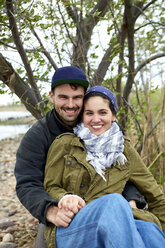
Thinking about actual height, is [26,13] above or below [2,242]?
above

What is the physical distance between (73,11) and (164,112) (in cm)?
161

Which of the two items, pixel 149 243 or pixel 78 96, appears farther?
pixel 78 96

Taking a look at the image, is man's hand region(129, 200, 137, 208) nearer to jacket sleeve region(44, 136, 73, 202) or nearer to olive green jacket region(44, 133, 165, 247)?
olive green jacket region(44, 133, 165, 247)

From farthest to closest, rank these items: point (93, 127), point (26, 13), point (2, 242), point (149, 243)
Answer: point (2, 242), point (26, 13), point (93, 127), point (149, 243)

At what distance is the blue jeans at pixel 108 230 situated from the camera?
1395mm

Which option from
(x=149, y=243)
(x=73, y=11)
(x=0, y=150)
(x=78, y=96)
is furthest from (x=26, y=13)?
(x=0, y=150)

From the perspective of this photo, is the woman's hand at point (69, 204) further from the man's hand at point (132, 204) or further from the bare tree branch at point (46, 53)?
the bare tree branch at point (46, 53)

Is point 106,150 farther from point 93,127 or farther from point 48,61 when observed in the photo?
point 48,61

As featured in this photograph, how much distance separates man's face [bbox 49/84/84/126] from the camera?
84.4 inches

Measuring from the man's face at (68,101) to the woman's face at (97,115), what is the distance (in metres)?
0.09

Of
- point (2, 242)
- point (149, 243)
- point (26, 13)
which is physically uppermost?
point (26, 13)

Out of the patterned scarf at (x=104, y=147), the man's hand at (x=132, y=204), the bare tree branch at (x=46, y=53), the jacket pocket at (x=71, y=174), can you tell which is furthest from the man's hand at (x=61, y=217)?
the bare tree branch at (x=46, y=53)

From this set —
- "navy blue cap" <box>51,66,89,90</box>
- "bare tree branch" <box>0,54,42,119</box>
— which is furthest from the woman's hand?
"bare tree branch" <box>0,54,42,119</box>

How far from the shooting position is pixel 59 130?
7.22 ft
